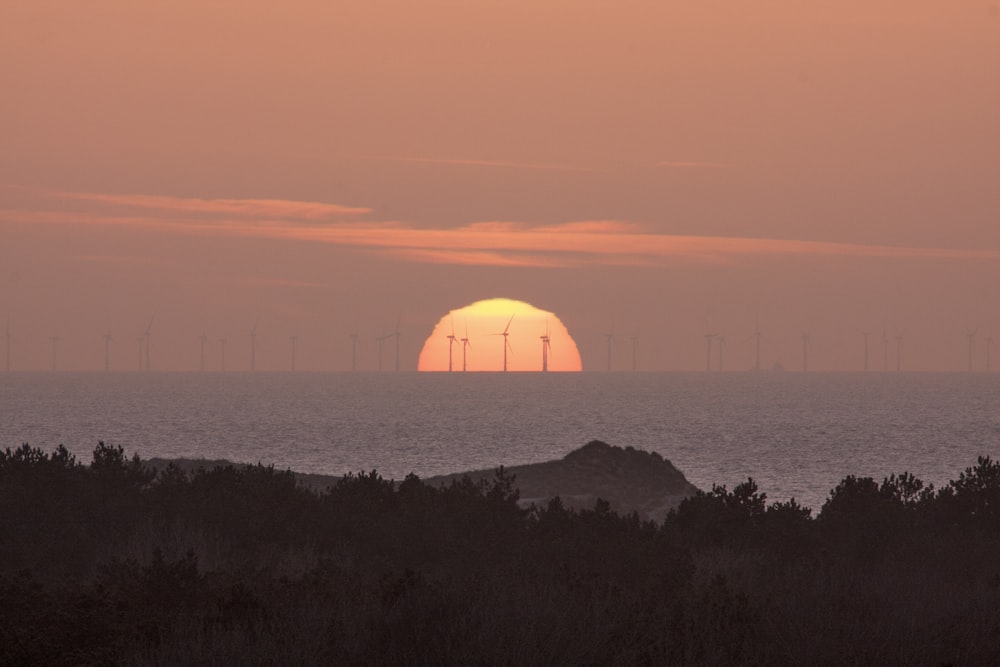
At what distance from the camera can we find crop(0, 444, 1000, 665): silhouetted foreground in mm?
13156

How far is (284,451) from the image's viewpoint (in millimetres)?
106750

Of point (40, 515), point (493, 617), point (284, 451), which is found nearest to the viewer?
point (493, 617)

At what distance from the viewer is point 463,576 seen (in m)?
17.9

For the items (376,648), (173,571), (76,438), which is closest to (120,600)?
(173,571)

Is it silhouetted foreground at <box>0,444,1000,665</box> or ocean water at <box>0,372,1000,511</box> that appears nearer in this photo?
silhouetted foreground at <box>0,444,1000,665</box>

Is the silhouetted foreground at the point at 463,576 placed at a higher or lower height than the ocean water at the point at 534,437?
Answer: higher

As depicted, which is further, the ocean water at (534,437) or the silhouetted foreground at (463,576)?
the ocean water at (534,437)

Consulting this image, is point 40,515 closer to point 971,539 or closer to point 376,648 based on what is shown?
point 376,648

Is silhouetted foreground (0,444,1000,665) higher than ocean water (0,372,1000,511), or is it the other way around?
silhouetted foreground (0,444,1000,665)

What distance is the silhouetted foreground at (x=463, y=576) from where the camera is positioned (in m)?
13.2

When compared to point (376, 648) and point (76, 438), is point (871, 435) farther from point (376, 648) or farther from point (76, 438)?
point (376, 648)

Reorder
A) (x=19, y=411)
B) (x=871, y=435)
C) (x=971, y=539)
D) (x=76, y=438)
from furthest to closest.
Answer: (x=19, y=411), (x=871, y=435), (x=76, y=438), (x=971, y=539)

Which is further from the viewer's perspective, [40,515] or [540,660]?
[40,515]

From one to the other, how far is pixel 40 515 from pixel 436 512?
6878 mm
